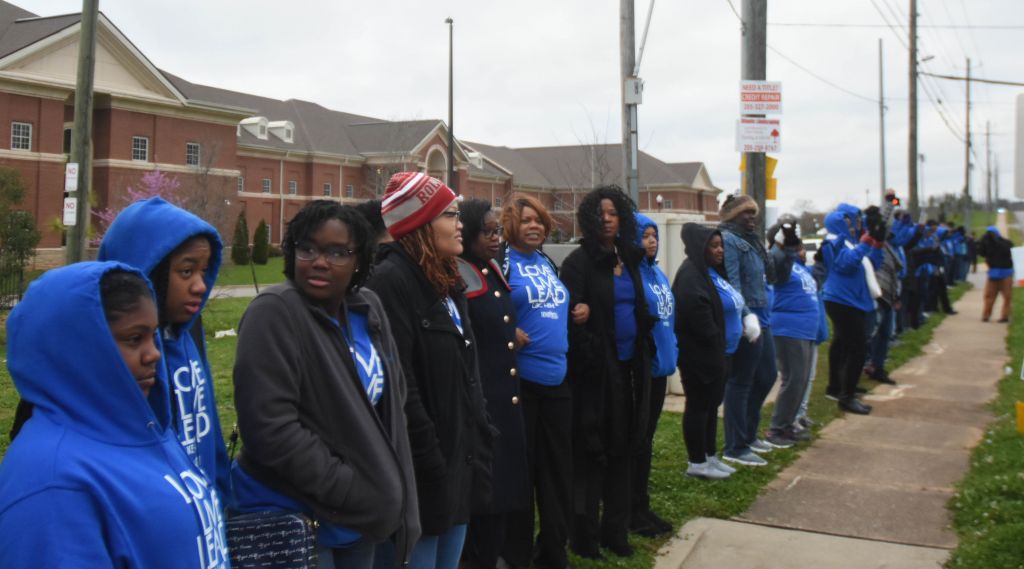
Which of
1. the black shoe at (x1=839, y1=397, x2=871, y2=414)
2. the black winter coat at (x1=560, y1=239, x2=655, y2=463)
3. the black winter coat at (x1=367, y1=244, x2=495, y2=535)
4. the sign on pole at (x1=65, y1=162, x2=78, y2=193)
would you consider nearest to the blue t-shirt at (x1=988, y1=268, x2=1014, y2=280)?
the black shoe at (x1=839, y1=397, x2=871, y2=414)

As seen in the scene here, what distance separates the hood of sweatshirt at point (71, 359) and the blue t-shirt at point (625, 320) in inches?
141

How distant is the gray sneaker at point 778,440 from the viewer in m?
7.77

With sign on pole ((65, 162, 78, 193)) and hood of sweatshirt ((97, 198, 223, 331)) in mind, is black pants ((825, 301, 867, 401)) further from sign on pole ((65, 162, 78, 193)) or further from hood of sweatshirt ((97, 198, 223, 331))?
sign on pole ((65, 162, 78, 193))

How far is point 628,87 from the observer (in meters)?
10.4

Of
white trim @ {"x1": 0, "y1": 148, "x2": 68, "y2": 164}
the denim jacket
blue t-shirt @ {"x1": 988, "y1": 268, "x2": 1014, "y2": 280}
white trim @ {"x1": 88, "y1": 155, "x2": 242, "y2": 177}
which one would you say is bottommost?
the denim jacket

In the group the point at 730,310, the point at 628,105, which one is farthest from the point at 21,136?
the point at 730,310

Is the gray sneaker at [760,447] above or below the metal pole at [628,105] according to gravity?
below

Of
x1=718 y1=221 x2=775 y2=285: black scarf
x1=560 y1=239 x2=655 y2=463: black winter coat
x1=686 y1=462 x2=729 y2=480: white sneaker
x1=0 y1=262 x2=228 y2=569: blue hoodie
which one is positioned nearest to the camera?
x1=0 y1=262 x2=228 y2=569: blue hoodie

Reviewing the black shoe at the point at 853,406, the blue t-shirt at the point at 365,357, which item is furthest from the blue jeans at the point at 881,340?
the blue t-shirt at the point at 365,357

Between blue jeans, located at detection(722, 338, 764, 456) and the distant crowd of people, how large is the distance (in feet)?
0.06

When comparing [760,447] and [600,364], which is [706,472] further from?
[600,364]

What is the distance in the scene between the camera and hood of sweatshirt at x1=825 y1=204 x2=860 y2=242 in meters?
8.92

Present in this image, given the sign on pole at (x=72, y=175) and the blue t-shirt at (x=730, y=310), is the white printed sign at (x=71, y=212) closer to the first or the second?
the sign on pole at (x=72, y=175)

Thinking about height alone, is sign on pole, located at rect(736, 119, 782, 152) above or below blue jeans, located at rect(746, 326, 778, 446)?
above
